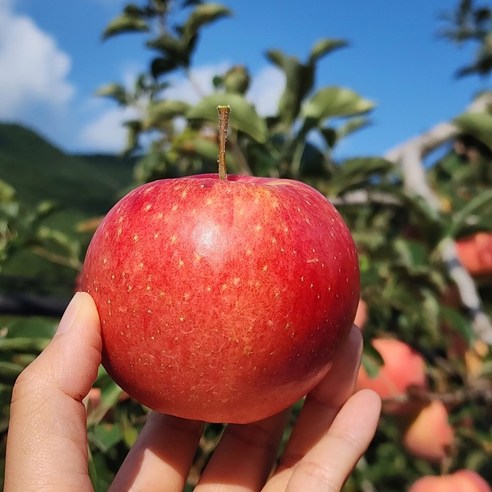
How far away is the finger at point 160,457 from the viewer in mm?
898

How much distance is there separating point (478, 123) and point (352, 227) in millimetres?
557

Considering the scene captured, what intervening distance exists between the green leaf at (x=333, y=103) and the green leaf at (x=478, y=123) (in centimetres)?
20

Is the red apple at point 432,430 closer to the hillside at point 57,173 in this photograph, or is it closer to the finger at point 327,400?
the finger at point 327,400

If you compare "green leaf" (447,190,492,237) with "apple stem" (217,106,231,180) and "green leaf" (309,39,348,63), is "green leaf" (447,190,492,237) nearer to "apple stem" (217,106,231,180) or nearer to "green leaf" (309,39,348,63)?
"green leaf" (309,39,348,63)

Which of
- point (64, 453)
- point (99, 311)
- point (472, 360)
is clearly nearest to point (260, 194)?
point (99, 311)

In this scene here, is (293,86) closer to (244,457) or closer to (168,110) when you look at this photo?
(168,110)

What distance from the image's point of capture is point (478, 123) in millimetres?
1311

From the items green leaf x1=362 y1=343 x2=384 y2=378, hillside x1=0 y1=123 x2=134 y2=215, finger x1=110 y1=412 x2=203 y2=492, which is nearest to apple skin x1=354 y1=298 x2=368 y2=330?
green leaf x1=362 y1=343 x2=384 y2=378

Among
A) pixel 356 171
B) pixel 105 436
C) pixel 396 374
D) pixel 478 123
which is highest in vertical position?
pixel 478 123

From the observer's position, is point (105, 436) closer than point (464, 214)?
Yes

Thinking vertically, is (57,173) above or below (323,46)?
below

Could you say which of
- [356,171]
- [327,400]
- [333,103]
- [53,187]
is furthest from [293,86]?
[53,187]

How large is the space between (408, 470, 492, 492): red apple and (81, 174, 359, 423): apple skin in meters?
0.84

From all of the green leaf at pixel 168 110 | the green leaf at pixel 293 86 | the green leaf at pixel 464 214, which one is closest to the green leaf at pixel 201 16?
the green leaf at pixel 168 110
